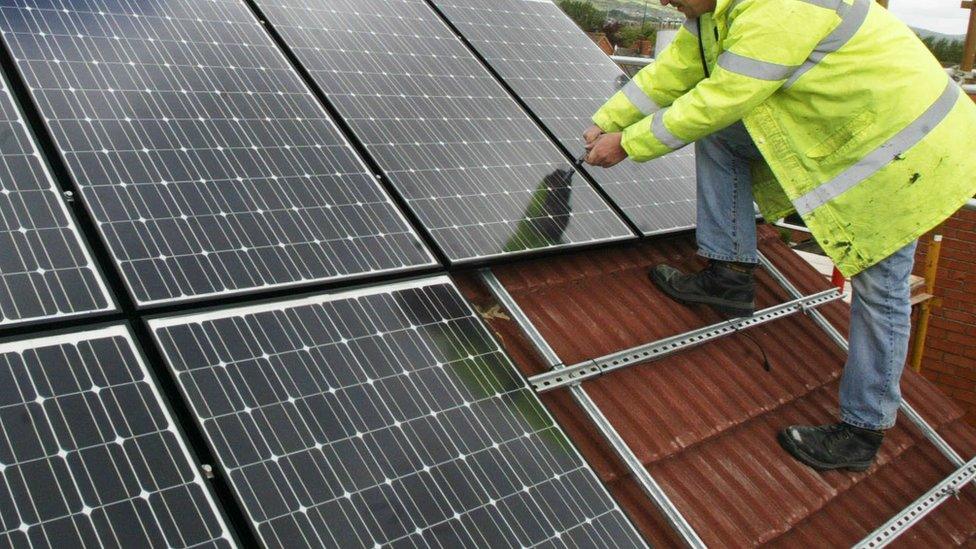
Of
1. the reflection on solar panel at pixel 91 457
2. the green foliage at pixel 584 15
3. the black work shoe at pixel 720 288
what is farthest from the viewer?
the green foliage at pixel 584 15

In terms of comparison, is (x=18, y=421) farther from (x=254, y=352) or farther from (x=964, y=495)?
(x=964, y=495)

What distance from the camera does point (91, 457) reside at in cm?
265

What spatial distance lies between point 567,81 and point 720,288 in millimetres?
2121

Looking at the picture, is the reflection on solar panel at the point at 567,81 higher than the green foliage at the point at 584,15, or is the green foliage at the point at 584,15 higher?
the reflection on solar panel at the point at 567,81

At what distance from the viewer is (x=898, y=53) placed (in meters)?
4.32

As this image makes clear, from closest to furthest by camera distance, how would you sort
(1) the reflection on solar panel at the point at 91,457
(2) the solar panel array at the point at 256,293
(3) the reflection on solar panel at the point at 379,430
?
(1) the reflection on solar panel at the point at 91,457, (2) the solar panel array at the point at 256,293, (3) the reflection on solar panel at the point at 379,430

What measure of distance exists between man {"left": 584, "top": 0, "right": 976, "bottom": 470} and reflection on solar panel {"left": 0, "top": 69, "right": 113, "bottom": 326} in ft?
9.64

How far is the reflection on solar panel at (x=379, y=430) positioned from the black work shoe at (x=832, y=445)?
1806mm

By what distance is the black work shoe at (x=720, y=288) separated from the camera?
522 cm

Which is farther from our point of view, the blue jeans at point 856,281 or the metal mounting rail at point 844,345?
the metal mounting rail at point 844,345

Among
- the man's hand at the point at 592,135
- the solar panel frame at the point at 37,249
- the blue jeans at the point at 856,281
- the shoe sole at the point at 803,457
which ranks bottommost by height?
the shoe sole at the point at 803,457

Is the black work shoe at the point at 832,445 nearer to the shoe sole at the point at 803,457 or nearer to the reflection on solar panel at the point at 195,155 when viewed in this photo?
the shoe sole at the point at 803,457

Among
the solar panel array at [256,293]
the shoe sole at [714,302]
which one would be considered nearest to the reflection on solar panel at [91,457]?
the solar panel array at [256,293]

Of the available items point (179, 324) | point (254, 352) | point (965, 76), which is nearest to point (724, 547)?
point (254, 352)
